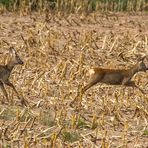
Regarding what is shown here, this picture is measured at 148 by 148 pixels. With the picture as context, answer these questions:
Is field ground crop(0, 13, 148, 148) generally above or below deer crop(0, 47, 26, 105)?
below

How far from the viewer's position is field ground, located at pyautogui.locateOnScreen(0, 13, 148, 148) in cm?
873

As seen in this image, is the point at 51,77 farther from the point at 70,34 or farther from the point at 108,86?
the point at 70,34

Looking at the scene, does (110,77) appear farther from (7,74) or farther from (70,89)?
(7,74)

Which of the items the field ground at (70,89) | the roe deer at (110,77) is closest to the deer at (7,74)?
the field ground at (70,89)

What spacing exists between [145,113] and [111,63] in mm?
3870

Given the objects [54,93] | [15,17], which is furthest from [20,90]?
[15,17]

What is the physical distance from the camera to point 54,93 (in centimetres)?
1112

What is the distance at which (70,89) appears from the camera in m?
11.3

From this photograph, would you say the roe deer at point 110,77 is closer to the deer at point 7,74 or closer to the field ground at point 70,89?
the field ground at point 70,89

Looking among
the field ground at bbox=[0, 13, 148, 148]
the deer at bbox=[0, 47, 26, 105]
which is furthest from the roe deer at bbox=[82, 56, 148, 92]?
the deer at bbox=[0, 47, 26, 105]

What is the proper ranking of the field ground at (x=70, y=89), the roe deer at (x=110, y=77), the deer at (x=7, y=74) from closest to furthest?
1. the field ground at (x=70, y=89)
2. the deer at (x=7, y=74)
3. the roe deer at (x=110, y=77)

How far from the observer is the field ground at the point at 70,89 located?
873 cm

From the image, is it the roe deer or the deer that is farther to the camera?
the roe deer

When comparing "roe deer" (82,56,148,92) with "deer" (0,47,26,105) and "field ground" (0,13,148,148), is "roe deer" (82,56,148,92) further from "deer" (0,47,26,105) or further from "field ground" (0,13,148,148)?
"deer" (0,47,26,105)
